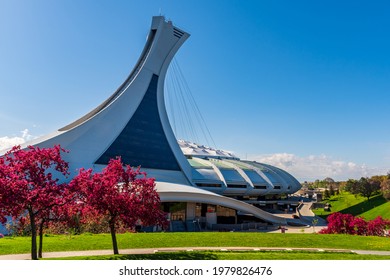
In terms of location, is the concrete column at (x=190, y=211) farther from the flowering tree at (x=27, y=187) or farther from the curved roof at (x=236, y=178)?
the flowering tree at (x=27, y=187)

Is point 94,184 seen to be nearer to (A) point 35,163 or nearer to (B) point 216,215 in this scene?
(A) point 35,163

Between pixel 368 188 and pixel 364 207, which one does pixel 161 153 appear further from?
pixel 368 188

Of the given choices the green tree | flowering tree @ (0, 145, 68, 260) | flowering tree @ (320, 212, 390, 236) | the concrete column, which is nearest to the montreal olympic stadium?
the concrete column

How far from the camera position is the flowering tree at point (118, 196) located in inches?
496

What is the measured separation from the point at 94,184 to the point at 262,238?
1266cm

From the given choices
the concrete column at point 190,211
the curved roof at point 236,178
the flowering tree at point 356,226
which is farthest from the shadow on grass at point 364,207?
the concrete column at point 190,211

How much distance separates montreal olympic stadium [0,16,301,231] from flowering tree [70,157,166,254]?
542 inches

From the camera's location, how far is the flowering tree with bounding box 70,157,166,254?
41.3 feet

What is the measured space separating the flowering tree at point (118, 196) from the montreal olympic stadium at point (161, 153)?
1378 centimetres

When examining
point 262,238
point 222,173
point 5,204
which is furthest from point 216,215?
point 5,204

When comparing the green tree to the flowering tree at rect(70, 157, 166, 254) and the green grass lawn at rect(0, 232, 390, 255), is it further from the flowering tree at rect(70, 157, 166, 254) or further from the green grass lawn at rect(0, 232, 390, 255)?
the flowering tree at rect(70, 157, 166, 254)

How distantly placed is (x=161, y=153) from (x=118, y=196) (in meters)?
23.7

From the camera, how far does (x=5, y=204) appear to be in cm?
1084

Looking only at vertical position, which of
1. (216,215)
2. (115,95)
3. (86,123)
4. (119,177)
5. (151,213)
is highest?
(115,95)
